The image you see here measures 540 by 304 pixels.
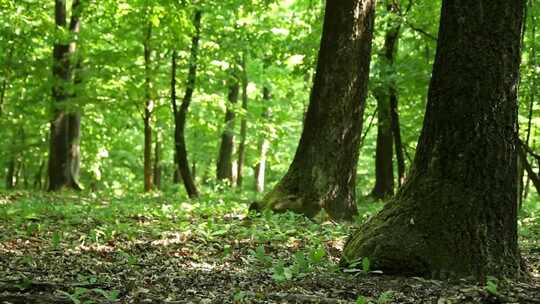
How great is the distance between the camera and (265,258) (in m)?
5.54

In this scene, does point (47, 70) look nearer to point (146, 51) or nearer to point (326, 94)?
point (146, 51)

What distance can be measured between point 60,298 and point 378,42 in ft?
42.0

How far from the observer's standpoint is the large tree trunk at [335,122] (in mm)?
8164

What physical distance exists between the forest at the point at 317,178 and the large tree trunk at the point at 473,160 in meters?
0.01

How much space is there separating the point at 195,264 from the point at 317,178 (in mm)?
3007

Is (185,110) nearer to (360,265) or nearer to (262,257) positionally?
(262,257)

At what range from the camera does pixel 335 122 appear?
818cm

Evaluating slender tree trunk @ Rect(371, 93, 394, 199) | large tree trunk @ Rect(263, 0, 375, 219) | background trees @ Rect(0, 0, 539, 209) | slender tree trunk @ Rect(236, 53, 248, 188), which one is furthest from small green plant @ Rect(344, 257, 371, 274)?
slender tree trunk @ Rect(236, 53, 248, 188)

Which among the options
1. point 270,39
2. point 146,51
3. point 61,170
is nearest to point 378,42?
point 270,39

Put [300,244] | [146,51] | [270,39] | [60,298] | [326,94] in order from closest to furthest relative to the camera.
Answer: [60,298], [300,244], [326,94], [270,39], [146,51]

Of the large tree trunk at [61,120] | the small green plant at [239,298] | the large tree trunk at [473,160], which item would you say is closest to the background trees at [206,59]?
the large tree trunk at [61,120]

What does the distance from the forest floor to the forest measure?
26mm

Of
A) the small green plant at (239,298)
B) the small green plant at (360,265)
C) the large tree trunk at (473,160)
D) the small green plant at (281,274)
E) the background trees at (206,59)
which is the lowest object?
the small green plant at (239,298)

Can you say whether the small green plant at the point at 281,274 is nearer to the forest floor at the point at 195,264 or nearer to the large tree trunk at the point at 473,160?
the forest floor at the point at 195,264
